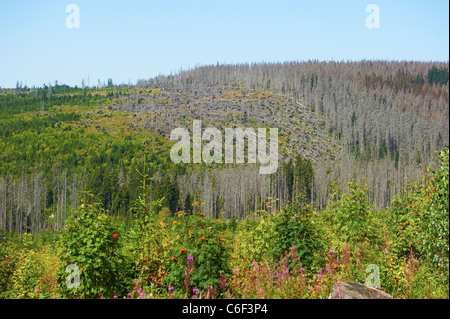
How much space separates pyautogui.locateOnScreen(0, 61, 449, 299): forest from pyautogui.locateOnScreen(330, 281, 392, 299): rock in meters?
0.52

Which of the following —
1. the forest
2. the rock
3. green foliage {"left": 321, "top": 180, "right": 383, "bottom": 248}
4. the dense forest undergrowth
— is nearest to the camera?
the rock

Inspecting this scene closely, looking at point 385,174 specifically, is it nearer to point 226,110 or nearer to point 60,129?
point 226,110

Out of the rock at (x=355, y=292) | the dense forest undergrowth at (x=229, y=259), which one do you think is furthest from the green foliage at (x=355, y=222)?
the rock at (x=355, y=292)

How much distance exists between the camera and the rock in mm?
5395

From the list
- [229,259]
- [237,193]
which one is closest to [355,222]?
[229,259]

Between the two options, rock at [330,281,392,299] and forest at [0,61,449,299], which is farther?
forest at [0,61,449,299]

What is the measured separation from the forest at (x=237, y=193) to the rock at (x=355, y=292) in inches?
20.4

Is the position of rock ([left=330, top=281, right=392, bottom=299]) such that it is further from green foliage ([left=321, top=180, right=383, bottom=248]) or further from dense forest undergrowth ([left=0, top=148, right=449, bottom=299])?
green foliage ([left=321, top=180, right=383, bottom=248])

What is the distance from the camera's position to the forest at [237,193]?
6.86m

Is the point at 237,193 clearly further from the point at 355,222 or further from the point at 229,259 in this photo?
the point at 229,259

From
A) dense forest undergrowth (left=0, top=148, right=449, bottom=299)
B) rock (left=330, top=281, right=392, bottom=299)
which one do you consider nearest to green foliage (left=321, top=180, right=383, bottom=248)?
dense forest undergrowth (left=0, top=148, right=449, bottom=299)

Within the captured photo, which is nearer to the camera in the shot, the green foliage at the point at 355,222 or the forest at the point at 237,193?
the forest at the point at 237,193

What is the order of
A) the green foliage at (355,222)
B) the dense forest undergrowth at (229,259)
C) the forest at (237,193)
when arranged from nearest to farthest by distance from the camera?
the dense forest undergrowth at (229,259)
the forest at (237,193)
the green foliage at (355,222)

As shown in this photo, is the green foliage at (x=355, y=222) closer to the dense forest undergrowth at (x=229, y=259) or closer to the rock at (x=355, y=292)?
the dense forest undergrowth at (x=229, y=259)
